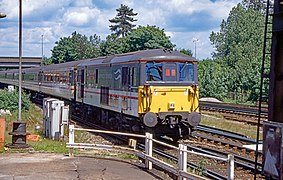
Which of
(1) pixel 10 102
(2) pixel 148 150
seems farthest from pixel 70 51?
(2) pixel 148 150

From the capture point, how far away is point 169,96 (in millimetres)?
16984

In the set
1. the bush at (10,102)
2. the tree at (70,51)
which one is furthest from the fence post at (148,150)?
the tree at (70,51)

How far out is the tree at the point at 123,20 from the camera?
102625 millimetres

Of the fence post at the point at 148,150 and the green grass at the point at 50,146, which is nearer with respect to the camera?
the fence post at the point at 148,150

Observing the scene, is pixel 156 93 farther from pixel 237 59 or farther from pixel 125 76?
pixel 237 59

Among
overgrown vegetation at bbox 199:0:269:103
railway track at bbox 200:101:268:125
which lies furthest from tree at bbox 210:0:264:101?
railway track at bbox 200:101:268:125

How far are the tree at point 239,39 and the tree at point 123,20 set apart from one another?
2017 cm

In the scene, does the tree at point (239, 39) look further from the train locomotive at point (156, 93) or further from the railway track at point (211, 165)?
the railway track at point (211, 165)

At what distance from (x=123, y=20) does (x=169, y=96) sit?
87.6 meters

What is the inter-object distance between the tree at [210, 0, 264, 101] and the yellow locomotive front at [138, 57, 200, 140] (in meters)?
34.0

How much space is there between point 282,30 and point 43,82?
116 feet

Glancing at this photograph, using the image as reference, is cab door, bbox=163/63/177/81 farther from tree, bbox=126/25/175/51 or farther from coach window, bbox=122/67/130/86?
tree, bbox=126/25/175/51

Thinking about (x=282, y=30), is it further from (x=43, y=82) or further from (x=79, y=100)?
(x=43, y=82)

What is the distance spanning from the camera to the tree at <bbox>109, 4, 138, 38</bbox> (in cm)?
10262
